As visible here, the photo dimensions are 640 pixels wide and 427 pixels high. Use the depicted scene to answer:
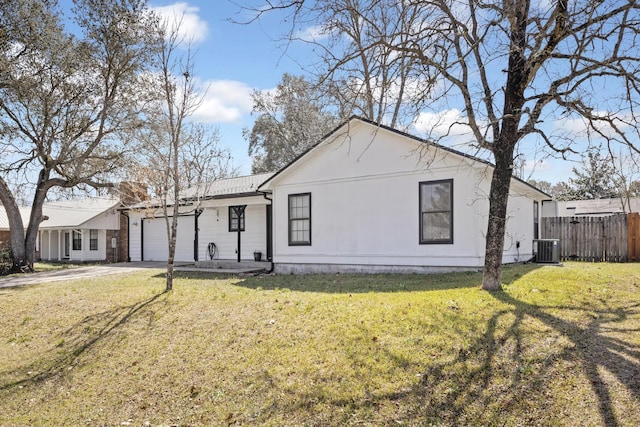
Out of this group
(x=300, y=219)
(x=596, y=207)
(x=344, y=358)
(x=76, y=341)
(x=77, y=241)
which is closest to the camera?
(x=344, y=358)

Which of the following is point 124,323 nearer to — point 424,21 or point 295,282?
point 295,282

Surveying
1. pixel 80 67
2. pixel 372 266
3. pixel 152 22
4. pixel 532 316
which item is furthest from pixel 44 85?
pixel 532 316

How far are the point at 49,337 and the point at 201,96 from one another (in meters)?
6.20

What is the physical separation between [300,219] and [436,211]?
15.2ft

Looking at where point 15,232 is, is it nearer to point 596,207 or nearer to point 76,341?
point 76,341

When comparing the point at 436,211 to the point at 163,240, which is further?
the point at 163,240

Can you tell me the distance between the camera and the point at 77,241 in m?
27.2

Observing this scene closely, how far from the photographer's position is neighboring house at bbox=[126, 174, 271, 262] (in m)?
17.1

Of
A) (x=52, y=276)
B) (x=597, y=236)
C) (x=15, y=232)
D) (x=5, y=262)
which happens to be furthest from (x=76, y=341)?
(x=597, y=236)

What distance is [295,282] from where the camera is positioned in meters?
11.8

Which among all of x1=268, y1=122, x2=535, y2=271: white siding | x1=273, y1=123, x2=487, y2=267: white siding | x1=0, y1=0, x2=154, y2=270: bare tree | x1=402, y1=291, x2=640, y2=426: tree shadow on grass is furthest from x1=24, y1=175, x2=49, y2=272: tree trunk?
x1=402, y1=291, x2=640, y2=426: tree shadow on grass

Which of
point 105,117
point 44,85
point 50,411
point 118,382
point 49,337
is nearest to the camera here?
point 50,411

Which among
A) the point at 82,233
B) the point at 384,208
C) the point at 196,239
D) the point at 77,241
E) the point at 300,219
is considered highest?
the point at 384,208

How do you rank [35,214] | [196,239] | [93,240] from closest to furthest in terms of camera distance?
[196,239]
[35,214]
[93,240]
